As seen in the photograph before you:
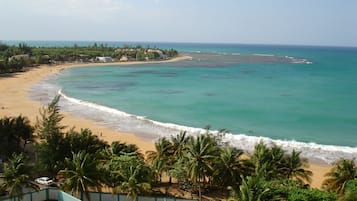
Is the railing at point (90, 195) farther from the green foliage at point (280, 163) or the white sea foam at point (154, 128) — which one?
the white sea foam at point (154, 128)

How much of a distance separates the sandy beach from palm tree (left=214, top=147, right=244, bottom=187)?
9.58 m

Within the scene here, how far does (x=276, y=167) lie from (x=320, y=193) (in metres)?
6.01

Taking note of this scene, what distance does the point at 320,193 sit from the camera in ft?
73.0

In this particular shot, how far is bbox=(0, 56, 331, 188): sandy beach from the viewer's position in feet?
133

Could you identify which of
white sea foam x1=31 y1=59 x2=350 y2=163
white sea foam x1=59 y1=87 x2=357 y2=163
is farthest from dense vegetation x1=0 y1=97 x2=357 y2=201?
white sea foam x1=31 y1=59 x2=350 y2=163

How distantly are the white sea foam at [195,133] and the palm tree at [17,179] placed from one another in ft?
74.8

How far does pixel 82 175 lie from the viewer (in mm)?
24031

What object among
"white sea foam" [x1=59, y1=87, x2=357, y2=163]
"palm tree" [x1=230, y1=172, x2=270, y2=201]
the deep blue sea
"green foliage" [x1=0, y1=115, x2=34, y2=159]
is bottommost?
"white sea foam" [x1=59, y1=87, x2=357, y2=163]

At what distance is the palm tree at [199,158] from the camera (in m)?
27.3

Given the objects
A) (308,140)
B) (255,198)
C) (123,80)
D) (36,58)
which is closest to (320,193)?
(255,198)

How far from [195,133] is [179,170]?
23.5m

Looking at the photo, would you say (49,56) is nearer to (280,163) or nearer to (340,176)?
(280,163)

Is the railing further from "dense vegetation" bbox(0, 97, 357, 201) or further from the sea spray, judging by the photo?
the sea spray

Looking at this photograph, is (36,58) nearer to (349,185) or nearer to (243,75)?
(243,75)
